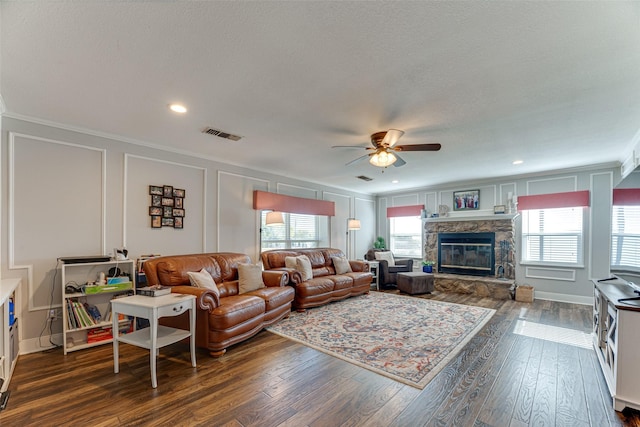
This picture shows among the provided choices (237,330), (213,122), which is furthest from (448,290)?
(213,122)

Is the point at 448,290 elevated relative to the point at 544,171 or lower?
lower

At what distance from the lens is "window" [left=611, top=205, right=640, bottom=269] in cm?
250

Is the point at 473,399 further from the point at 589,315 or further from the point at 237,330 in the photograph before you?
the point at 589,315

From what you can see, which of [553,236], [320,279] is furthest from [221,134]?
[553,236]

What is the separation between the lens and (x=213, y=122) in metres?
3.21

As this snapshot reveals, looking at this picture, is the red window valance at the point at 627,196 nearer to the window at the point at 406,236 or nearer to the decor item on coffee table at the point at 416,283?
the decor item on coffee table at the point at 416,283

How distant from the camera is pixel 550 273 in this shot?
5586mm

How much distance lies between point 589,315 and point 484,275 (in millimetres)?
1977

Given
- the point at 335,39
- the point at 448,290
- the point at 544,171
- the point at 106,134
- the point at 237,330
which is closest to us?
the point at 335,39

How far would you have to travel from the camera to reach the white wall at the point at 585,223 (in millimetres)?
5055

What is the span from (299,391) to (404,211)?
6.18m

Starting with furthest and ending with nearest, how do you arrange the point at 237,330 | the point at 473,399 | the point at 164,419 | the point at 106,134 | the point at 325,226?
the point at 325,226 → the point at 106,134 → the point at 237,330 → the point at 473,399 → the point at 164,419

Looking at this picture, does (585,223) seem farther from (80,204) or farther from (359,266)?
(80,204)

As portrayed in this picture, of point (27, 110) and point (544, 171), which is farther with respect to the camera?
point (544, 171)
